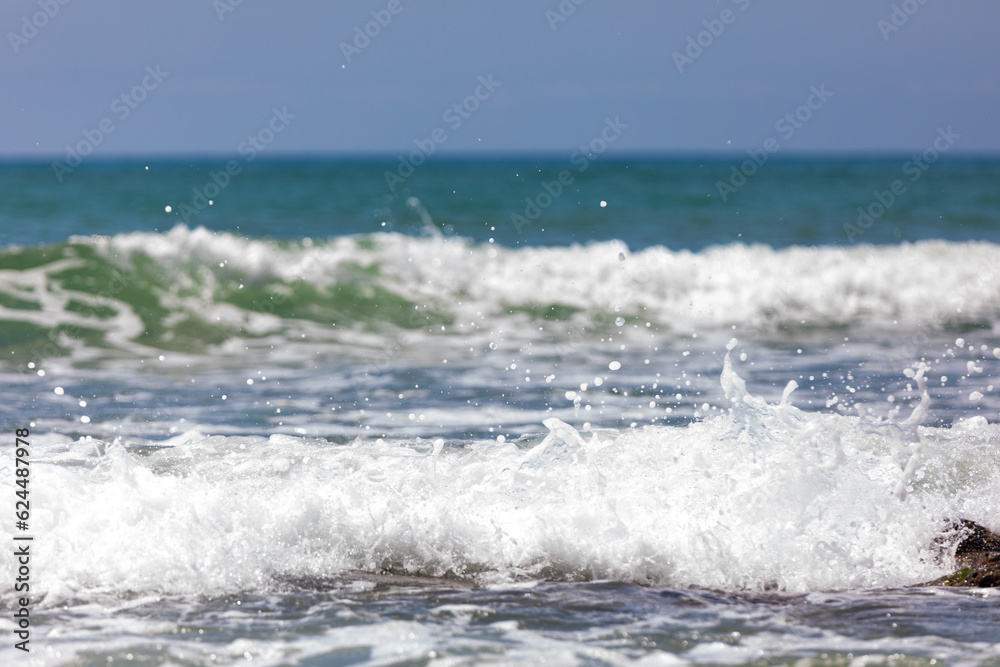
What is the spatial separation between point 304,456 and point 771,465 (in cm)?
243

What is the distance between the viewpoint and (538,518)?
4.34 meters

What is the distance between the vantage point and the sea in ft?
11.6

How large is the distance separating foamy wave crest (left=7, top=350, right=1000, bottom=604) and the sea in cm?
1

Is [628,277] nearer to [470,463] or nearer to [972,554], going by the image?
[470,463]

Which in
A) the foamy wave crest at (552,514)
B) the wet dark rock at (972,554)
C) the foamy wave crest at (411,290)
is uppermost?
the foamy wave crest at (411,290)

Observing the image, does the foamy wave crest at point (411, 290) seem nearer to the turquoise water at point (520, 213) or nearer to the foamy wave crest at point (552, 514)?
the turquoise water at point (520, 213)

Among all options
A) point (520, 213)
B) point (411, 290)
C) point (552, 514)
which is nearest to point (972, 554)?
point (552, 514)

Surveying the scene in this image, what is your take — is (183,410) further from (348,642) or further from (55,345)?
(348,642)

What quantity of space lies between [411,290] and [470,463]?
27.3 feet

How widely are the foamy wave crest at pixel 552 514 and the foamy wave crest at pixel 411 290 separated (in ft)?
19.1

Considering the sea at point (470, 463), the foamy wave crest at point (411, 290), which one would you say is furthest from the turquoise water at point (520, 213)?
the sea at point (470, 463)

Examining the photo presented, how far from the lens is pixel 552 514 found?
437 cm

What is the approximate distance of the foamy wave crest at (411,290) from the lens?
11.0m

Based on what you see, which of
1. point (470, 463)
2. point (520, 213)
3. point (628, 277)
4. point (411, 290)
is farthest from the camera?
point (520, 213)
